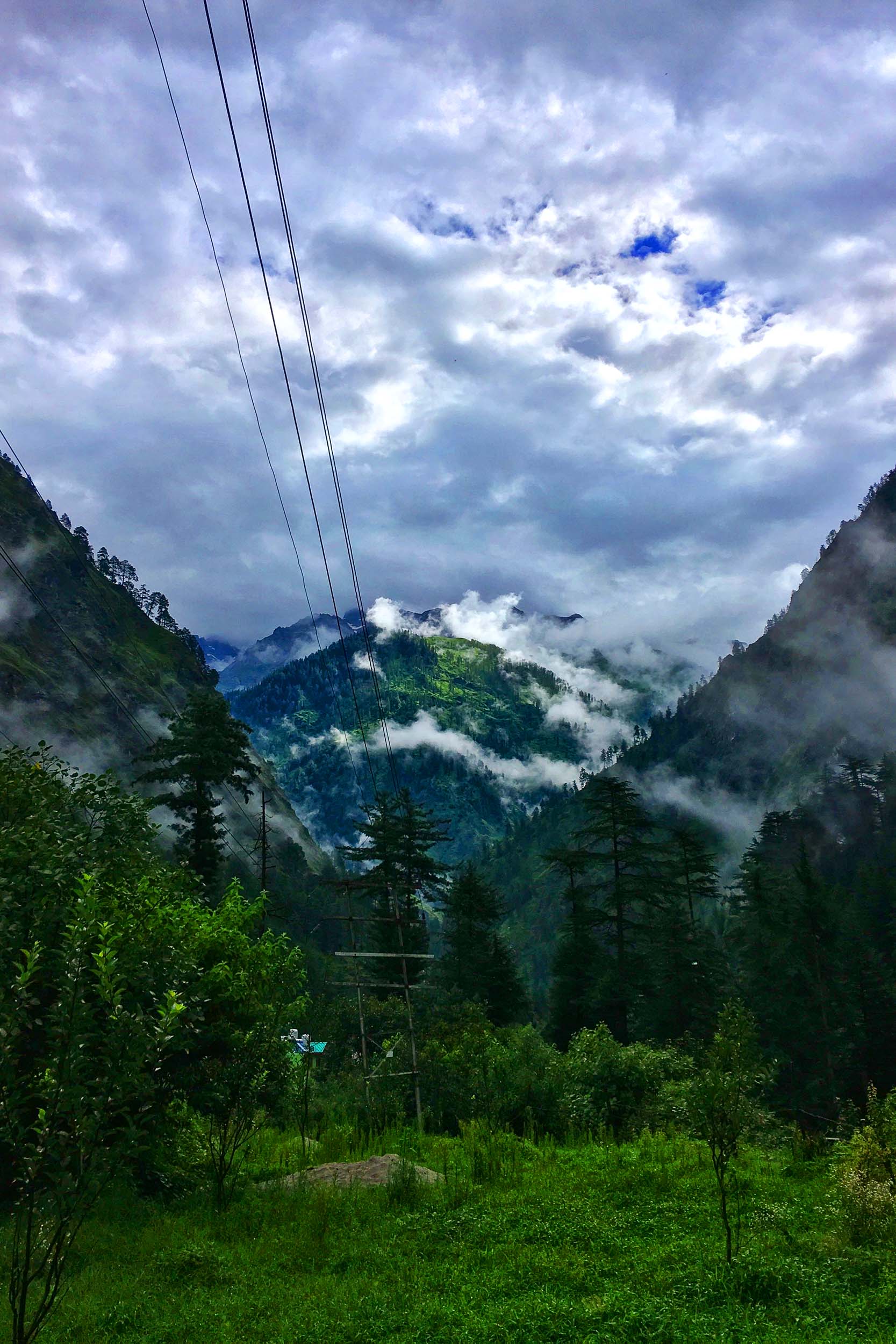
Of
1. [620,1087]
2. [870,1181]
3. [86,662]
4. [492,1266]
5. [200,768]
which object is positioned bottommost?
[620,1087]

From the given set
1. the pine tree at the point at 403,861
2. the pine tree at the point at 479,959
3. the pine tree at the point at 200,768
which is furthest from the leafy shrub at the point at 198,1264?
the pine tree at the point at 403,861

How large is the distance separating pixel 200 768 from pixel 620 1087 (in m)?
22.9

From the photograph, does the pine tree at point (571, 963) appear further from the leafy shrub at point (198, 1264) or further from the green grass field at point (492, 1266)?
the leafy shrub at point (198, 1264)

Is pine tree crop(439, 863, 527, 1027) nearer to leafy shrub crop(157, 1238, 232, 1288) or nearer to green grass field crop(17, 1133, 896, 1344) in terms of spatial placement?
green grass field crop(17, 1133, 896, 1344)

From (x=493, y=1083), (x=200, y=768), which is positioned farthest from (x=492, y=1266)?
(x=200, y=768)

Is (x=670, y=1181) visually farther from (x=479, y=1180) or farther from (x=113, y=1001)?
(x=113, y=1001)

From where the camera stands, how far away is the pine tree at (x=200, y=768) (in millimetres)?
37188

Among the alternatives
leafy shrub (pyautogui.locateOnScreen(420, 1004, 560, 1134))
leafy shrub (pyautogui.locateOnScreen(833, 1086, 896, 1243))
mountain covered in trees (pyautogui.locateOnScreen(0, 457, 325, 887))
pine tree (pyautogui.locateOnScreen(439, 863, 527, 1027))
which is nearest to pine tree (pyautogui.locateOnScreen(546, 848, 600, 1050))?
pine tree (pyautogui.locateOnScreen(439, 863, 527, 1027))

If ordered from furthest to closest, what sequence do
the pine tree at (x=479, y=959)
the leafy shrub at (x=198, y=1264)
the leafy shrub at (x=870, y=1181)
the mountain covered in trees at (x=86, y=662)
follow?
1. the mountain covered in trees at (x=86, y=662)
2. the pine tree at (x=479, y=959)
3. the leafy shrub at (x=198, y=1264)
4. the leafy shrub at (x=870, y=1181)

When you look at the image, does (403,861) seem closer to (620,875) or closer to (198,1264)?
(620,875)

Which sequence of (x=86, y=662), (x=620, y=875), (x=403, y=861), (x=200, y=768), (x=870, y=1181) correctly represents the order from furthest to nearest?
1. (x=86, y=662)
2. (x=403, y=861)
3. (x=620, y=875)
4. (x=200, y=768)
5. (x=870, y=1181)

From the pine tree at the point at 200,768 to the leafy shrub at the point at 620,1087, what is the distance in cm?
1954

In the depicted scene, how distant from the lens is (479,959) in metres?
52.6

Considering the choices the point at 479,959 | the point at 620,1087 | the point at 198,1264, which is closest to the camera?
the point at 198,1264
